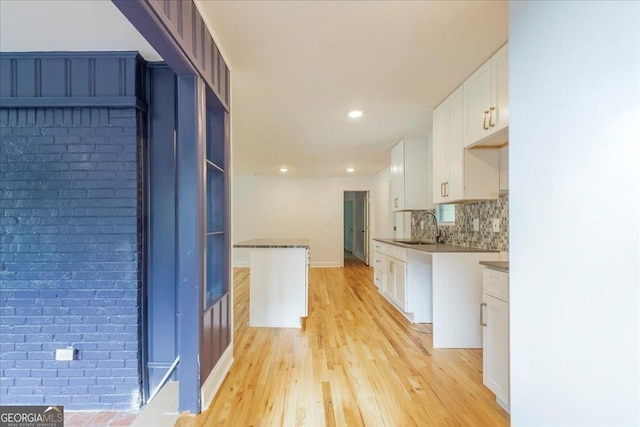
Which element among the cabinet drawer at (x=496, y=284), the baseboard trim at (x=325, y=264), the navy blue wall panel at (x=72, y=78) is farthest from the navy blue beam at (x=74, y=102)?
the baseboard trim at (x=325, y=264)

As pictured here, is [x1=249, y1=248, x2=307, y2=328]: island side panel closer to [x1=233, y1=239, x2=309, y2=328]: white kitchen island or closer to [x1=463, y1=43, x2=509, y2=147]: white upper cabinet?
[x1=233, y1=239, x2=309, y2=328]: white kitchen island

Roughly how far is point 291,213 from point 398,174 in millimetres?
3598

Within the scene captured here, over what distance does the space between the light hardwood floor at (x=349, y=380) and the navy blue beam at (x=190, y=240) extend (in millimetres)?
238

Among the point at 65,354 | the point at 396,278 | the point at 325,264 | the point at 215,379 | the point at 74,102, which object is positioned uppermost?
the point at 74,102

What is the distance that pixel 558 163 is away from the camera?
102cm

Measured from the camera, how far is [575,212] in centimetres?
95

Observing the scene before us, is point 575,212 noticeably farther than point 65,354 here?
No

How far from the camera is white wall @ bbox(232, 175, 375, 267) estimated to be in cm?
716

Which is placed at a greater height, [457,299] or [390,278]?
[457,299]

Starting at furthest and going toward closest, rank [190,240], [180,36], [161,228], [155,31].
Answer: [161,228] < [190,240] < [180,36] < [155,31]

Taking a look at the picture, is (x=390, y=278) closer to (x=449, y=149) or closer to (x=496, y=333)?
(x=449, y=149)

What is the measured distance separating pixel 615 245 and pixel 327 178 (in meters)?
6.53

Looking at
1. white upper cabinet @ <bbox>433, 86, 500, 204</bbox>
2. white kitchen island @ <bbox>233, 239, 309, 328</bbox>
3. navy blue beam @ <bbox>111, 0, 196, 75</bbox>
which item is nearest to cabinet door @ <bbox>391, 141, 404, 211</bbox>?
white upper cabinet @ <bbox>433, 86, 500, 204</bbox>

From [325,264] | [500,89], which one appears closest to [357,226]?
[325,264]
